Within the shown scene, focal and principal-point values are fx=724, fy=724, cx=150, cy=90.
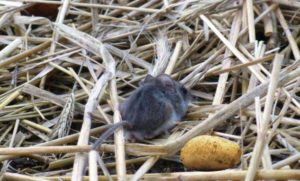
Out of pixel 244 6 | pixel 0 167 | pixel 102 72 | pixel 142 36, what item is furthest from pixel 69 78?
pixel 244 6

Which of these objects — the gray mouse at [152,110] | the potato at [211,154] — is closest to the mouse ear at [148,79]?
the gray mouse at [152,110]

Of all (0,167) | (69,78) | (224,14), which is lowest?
(0,167)

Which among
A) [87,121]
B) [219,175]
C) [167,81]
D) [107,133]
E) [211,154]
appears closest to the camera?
[219,175]

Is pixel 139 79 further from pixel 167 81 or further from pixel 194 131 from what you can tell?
pixel 194 131

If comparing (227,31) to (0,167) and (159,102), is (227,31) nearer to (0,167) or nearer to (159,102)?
(159,102)

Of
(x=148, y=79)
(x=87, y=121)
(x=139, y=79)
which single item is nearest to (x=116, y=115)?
(x=87, y=121)

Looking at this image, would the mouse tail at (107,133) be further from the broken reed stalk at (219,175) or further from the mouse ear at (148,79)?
the mouse ear at (148,79)
